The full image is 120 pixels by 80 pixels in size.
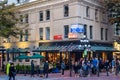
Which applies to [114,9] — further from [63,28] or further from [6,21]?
[6,21]

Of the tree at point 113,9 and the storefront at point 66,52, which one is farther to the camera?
the tree at point 113,9

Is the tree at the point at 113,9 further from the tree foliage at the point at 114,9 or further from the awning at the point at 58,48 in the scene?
the awning at the point at 58,48

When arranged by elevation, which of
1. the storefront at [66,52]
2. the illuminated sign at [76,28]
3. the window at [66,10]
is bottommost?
the storefront at [66,52]

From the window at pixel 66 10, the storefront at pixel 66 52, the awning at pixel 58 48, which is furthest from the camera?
the window at pixel 66 10

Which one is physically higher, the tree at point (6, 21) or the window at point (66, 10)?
the window at point (66, 10)

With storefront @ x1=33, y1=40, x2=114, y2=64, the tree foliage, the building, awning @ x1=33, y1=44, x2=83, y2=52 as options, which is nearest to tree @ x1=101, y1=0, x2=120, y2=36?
the tree foliage

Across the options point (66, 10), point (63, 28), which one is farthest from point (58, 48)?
point (66, 10)

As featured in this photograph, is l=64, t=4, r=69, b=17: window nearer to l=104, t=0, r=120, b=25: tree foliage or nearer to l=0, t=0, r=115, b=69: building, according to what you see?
l=0, t=0, r=115, b=69: building

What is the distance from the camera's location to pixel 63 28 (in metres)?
42.3

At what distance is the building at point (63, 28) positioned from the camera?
133 feet

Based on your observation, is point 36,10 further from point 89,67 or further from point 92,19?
point 89,67

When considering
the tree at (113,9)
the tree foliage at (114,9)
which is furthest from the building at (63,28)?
the tree foliage at (114,9)

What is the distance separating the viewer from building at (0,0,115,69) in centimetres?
4062

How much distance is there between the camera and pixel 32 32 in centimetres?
4738
